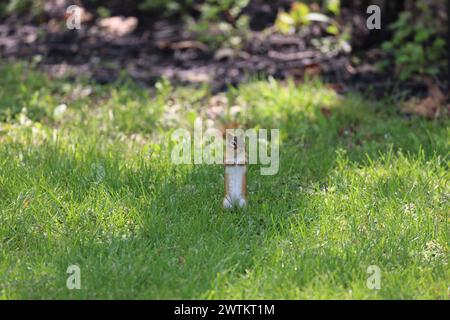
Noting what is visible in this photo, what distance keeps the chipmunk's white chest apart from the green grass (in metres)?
0.06

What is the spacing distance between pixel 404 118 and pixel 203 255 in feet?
8.68

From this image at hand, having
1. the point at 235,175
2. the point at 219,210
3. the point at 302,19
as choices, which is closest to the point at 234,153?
the point at 235,175

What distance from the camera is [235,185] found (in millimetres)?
4070

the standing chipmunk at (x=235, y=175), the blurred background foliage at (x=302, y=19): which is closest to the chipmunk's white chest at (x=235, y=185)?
the standing chipmunk at (x=235, y=175)

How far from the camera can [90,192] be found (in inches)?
165

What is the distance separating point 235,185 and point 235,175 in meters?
0.06

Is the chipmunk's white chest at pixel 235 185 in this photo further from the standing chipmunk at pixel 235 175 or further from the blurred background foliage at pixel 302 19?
the blurred background foliage at pixel 302 19

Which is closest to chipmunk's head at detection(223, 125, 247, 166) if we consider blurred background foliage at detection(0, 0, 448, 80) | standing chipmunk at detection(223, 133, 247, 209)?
standing chipmunk at detection(223, 133, 247, 209)

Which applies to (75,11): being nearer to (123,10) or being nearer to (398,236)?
(123,10)

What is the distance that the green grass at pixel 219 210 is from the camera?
11.3ft

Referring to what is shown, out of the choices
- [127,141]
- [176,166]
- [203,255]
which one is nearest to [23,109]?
[127,141]

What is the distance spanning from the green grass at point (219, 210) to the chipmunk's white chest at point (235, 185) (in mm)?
61

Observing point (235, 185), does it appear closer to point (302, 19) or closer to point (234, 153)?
point (234, 153)

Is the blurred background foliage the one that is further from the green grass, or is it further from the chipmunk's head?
the chipmunk's head
